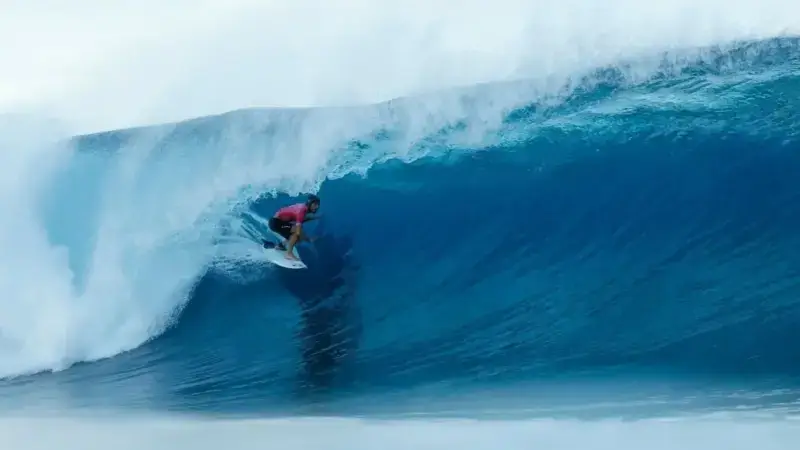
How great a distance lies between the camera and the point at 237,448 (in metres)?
3.18

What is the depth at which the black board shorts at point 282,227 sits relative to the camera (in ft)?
15.4

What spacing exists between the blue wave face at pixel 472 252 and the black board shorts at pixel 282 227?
166mm

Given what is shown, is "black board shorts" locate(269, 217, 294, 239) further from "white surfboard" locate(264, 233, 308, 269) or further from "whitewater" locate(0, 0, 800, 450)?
"whitewater" locate(0, 0, 800, 450)

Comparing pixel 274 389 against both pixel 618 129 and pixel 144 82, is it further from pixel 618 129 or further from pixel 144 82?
pixel 144 82

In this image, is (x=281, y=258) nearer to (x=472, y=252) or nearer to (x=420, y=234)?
(x=420, y=234)

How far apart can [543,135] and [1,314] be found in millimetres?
3531

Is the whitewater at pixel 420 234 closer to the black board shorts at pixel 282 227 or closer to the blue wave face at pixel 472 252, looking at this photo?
the blue wave face at pixel 472 252

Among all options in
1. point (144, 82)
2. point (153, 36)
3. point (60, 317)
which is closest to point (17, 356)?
point (60, 317)

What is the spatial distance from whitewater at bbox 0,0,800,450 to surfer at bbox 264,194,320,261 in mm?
142

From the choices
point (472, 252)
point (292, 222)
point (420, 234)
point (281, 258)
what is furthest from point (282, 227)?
point (472, 252)

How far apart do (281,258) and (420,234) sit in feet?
2.84

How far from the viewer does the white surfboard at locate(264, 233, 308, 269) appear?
4.73 metres

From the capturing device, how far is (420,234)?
489 cm

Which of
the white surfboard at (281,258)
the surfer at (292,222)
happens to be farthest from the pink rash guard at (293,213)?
the white surfboard at (281,258)
